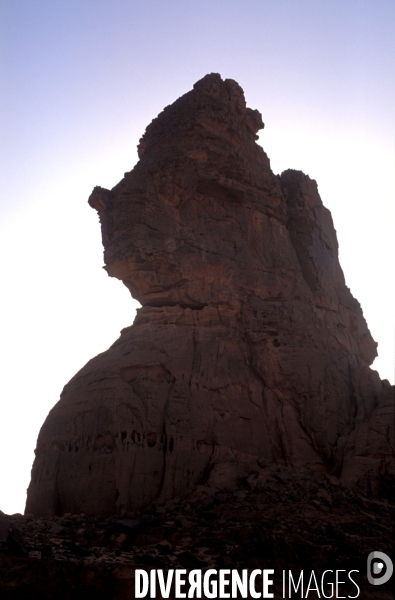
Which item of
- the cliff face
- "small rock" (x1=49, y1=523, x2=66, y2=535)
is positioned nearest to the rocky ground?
"small rock" (x1=49, y1=523, x2=66, y2=535)

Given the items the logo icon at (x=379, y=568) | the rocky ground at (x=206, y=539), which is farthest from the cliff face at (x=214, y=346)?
the logo icon at (x=379, y=568)

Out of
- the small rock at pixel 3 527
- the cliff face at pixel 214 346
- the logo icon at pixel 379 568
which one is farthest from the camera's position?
the cliff face at pixel 214 346

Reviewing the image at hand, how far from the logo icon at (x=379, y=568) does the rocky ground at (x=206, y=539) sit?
0.40 feet

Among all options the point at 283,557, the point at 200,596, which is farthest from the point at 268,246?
the point at 200,596

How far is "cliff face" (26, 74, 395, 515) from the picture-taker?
15.6 meters

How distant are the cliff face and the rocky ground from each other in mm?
1233

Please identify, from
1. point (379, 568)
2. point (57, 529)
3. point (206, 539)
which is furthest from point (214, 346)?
point (379, 568)

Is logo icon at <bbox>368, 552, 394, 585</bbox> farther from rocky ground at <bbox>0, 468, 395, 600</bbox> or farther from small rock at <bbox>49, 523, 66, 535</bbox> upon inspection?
small rock at <bbox>49, 523, 66, 535</bbox>

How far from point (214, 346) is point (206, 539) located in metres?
7.28

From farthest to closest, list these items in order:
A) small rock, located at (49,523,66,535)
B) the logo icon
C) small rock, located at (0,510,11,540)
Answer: small rock, located at (49,523,66,535) → the logo icon → small rock, located at (0,510,11,540)

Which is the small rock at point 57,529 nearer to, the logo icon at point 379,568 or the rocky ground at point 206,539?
the rocky ground at point 206,539

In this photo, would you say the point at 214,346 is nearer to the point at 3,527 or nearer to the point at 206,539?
the point at 206,539

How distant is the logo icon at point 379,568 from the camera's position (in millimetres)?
10768

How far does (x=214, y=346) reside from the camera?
18.1m
